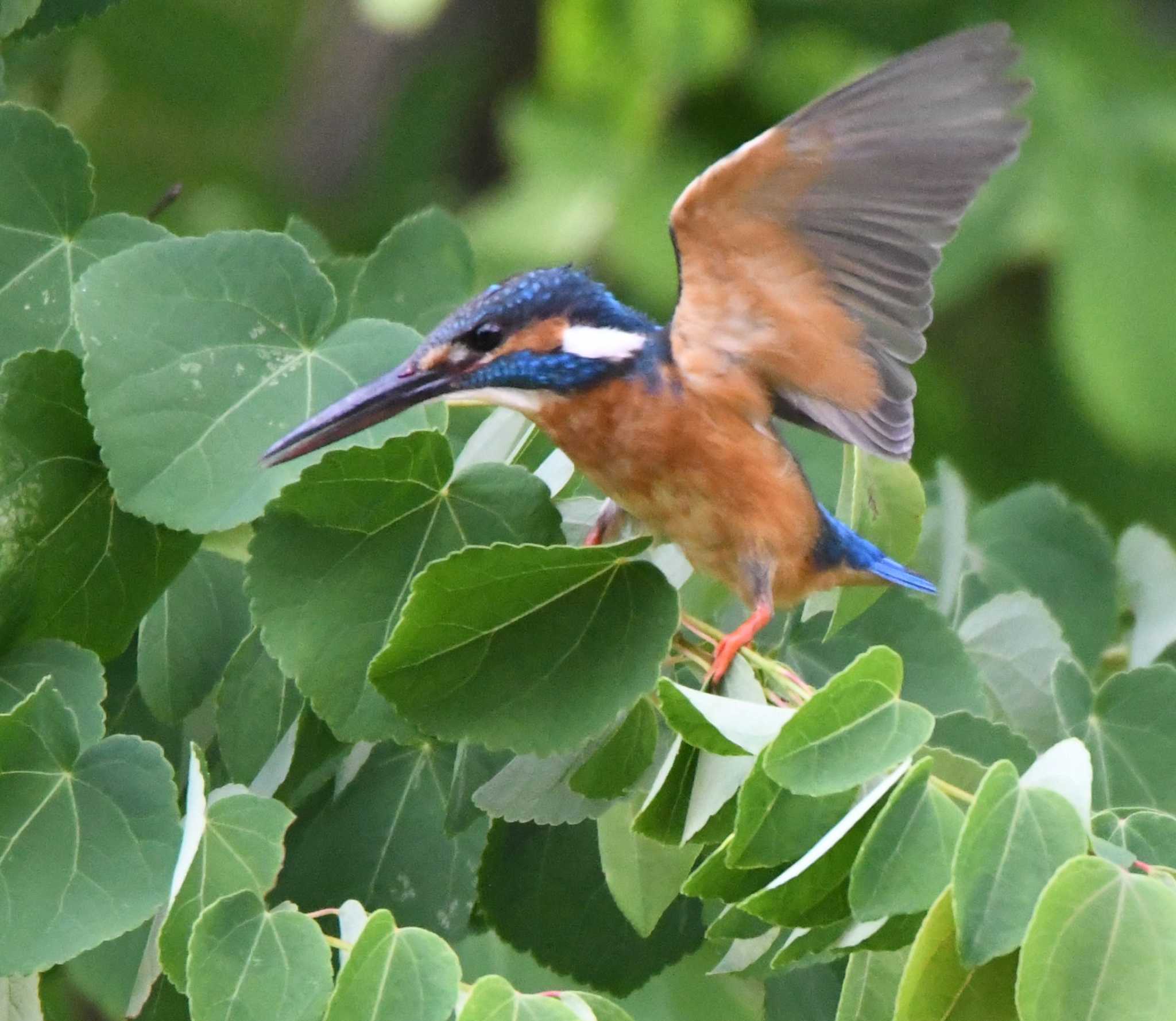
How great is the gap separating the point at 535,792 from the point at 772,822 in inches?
6.8

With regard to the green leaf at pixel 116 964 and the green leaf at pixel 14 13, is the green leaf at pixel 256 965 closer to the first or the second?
the green leaf at pixel 116 964

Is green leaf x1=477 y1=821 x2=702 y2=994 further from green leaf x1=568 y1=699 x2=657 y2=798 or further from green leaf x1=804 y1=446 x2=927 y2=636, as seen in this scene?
green leaf x1=804 y1=446 x2=927 y2=636

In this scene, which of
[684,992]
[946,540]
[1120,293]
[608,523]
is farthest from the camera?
[1120,293]

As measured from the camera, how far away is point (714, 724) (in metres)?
0.81

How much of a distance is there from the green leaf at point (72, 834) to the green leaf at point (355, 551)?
99 millimetres

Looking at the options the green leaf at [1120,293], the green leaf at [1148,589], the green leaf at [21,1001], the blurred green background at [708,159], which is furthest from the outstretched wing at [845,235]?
the green leaf at [1120,293]

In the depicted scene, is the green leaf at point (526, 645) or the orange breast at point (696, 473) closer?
the green leaf at point (526, 645)

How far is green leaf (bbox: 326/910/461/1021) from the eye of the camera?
73cm

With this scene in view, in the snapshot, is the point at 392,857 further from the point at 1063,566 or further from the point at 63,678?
the point at 1063,566

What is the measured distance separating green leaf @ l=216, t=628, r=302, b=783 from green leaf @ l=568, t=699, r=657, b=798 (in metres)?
0.18

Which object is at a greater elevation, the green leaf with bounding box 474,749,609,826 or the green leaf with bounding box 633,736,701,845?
the green leaf with bounding box 633,736,701,845

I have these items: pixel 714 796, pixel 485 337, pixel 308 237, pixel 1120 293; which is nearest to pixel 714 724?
pixel 714 796

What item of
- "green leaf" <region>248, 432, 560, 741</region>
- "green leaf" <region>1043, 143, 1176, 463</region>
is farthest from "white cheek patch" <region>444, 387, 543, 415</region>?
"green leaf" <region>1043, 143, 1176, 463</region>

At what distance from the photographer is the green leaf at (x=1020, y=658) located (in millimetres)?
1131
